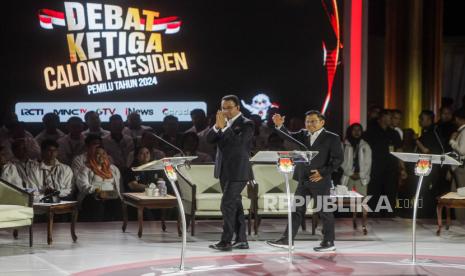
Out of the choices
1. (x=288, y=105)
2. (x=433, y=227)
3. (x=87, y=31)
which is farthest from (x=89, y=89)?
(x=433, y=227)

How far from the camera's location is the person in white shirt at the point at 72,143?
43.1 ft

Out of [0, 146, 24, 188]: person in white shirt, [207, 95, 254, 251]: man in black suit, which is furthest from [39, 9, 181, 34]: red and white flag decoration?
[207, 95, 254, 251]: man in black suit

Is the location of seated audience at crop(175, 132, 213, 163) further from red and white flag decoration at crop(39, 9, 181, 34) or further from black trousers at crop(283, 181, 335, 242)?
red and white flag decoration at crop(39, 9, 181, 34)

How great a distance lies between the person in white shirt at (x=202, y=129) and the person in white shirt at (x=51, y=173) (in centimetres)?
226

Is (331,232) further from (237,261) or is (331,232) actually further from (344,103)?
(344,103)

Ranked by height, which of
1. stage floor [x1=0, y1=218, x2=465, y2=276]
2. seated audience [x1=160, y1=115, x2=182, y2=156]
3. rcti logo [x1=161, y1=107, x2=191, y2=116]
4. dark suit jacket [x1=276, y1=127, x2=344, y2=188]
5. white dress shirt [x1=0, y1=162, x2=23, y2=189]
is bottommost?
stage floor [x1=0, y1=218, x2=465, y2=276]

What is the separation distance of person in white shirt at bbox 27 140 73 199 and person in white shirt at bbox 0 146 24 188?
0.21 metres

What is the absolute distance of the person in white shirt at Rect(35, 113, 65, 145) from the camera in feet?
44.0

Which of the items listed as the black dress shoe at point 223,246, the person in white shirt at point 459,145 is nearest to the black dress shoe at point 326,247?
the black dress shoe at point 223,246

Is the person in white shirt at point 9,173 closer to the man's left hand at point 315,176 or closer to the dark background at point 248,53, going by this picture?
the dark background at point 248,53

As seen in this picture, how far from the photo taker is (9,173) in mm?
11734

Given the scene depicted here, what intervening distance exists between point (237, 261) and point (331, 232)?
1.33 meters

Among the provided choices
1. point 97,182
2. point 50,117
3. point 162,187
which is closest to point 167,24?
point 50,117

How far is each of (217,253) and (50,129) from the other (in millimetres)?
4466
